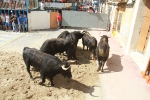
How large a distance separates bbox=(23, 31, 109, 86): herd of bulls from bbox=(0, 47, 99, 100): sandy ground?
414 mm

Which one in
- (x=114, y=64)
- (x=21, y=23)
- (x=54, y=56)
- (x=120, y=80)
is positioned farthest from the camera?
(x=21, y=23)

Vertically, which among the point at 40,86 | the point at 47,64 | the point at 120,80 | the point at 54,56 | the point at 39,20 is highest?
the point at 39,20

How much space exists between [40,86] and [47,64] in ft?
3.46

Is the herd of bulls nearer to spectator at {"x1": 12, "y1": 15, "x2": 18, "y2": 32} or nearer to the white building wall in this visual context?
the white building wall

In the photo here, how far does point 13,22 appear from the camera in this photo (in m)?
15.4

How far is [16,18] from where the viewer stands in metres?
15.4

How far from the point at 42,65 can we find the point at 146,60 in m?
5.05

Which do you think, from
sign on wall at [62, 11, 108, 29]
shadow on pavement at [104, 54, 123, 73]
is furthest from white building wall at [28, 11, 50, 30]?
shadow on pavement at [104, 54, 123, 73]

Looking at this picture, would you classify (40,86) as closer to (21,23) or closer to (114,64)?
(114,64)

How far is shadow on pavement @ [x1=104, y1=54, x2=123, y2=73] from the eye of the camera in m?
8.16

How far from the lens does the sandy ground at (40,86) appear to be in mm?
6102

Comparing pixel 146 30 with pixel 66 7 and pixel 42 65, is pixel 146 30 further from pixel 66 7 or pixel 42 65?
pixel 66 7

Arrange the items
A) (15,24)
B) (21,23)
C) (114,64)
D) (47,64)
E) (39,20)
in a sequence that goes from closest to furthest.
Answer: (47,64) → (114,64) → (21,23) → (15,24) → (39,20)

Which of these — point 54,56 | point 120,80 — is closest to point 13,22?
point 54,56
